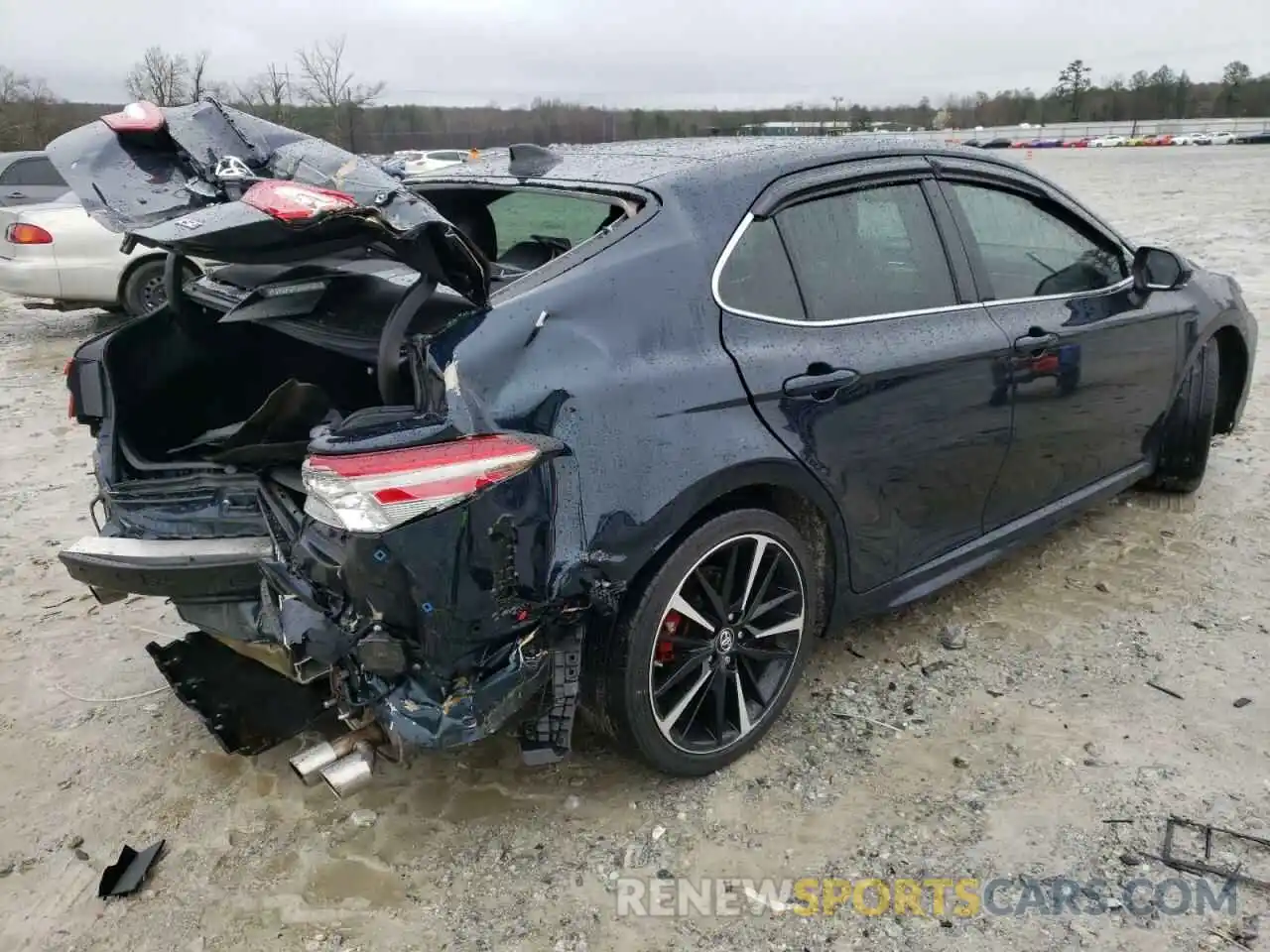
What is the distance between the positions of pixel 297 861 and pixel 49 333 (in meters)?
9.56

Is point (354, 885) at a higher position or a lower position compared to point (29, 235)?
lower

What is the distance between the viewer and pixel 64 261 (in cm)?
902

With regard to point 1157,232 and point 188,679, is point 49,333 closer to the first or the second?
point 188,679

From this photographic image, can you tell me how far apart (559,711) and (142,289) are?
8.78m

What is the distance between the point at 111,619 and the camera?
12.6 ft

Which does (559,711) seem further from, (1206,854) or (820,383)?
(1206,854)

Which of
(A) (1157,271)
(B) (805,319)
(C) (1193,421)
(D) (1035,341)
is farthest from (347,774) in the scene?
(C) (1193,421)

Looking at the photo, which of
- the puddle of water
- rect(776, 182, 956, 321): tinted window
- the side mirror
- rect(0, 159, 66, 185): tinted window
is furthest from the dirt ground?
rect(0, 159, 66, 185): tinted window

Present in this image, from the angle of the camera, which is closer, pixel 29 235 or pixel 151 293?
pixel 29 235

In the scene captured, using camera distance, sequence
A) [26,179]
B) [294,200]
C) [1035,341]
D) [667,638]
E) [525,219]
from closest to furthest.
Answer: [294,200]
[667,638]
[525,219]
[1035,341]
[26,179]

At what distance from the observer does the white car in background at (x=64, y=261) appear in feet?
29.3

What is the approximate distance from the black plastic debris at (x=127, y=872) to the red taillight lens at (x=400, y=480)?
116 centimetres

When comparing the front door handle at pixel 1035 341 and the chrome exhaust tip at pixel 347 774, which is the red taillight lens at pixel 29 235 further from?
the front door handle at pixel 1035 341
